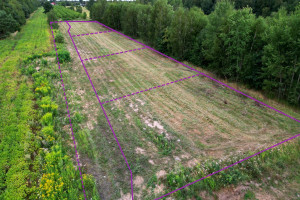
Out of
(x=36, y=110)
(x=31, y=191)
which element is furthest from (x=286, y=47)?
(x=36, y=110)

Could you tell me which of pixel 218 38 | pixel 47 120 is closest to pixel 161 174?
pixel 47 120

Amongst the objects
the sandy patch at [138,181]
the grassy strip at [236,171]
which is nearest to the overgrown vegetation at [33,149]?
the sandy patch at [138,181]

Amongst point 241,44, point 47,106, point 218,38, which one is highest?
point 218,38

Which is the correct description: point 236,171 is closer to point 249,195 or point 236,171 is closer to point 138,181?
point 249,195

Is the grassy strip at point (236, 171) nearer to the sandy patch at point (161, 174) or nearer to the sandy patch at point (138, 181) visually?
the sandy patch at point (161, 174)

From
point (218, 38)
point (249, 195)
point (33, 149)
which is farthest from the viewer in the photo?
point (218, 38)

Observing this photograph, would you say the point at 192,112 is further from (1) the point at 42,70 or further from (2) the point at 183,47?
(1) the point at 42,70
